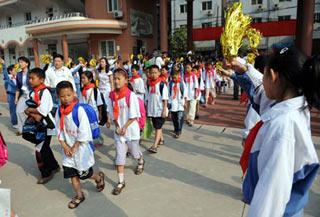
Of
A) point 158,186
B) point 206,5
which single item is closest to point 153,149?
point 158,186

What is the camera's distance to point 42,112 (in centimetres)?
396

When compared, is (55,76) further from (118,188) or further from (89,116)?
(118,188)

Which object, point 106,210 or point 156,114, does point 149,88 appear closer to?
point 156,114

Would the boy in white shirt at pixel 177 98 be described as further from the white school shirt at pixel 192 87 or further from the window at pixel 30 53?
the window at pixel 30 53

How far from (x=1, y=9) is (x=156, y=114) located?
101ft

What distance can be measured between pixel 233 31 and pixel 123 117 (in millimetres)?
2070

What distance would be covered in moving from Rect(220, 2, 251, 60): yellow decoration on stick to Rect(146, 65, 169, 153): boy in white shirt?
303cm

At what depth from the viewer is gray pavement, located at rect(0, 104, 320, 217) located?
3325 millimetres

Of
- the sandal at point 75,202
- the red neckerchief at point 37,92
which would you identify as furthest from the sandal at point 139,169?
the red neckerchief at point 37,92

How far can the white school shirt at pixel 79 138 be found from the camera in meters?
3.27

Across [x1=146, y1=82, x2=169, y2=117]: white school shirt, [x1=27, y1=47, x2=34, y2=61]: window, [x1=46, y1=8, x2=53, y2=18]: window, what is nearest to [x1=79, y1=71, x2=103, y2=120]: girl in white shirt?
[x1=146, y1=82, x2=169, y2=117]: white school shirt

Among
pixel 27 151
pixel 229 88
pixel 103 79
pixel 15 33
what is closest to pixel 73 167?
pixel 27 151

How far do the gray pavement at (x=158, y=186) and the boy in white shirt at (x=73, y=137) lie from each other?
1.43 feet

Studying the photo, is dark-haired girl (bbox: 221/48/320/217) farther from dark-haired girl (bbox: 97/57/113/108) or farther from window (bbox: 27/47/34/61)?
window (bbox: 27/47/34/61)
